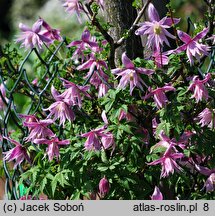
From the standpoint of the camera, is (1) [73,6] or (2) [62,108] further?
(1) [73,6]

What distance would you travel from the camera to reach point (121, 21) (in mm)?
2480

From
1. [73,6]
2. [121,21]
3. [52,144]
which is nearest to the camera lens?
[52,144]

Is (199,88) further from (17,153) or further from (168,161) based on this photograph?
(17,153)

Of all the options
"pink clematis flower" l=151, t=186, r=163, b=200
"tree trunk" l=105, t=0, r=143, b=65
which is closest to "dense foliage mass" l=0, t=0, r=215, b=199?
"pink clematis flower" l=151, t=186, r=163, b=200

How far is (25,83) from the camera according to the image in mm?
2439

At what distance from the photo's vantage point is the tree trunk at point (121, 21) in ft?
8.01

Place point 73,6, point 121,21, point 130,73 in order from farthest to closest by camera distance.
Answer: point 121,21
point 73,6
point 130,73

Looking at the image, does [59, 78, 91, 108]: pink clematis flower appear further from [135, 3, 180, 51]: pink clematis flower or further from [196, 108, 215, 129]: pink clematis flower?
[196, 108, 215, 129]: pink clematis flower

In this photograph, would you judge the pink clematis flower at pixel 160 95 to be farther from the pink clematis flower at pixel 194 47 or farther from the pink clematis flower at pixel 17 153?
the pink clematis flower at pixel 17 153

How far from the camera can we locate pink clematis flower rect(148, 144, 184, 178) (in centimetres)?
204

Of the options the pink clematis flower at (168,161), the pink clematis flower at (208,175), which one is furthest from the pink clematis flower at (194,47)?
the pink clematis flower at (208,175)

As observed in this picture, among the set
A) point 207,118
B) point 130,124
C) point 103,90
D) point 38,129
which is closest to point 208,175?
point 207,118

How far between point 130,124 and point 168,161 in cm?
18

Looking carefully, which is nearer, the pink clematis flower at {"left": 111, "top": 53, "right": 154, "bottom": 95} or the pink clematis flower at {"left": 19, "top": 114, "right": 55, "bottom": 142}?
the pink clematis flower at {"left": 111, "top": 53, "right": 154, "bottom": 95}
